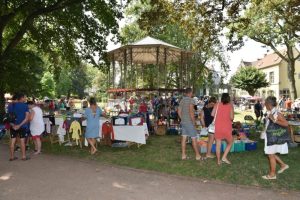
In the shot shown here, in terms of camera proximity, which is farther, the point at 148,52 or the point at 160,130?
the point at 148,52

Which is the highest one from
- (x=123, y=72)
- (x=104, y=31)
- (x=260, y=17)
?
(x=260, y=17)

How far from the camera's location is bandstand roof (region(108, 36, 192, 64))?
1944 cm

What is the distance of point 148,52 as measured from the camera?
23.2 metres

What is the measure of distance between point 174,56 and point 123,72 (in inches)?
138

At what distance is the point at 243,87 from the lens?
209 ft

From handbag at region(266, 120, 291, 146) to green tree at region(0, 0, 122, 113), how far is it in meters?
13.4

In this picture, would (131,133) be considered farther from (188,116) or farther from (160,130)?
(160,130)

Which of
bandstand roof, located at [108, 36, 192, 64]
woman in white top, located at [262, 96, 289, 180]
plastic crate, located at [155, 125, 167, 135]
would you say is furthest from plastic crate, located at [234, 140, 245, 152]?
bandstand roof, located at [108, 36, 192, 64]

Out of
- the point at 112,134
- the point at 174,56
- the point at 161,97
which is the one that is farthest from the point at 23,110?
the point at 174,56

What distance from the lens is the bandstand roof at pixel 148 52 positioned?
19.4m

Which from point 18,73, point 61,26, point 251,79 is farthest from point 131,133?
point 251,79

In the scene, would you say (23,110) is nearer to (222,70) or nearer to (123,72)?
(123,72)

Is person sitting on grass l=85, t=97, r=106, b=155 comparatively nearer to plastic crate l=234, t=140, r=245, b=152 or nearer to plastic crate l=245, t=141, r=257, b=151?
plastic crate l=234, t=140, r=245, b=152

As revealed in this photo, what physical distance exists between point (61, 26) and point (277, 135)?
18527 millimetres
